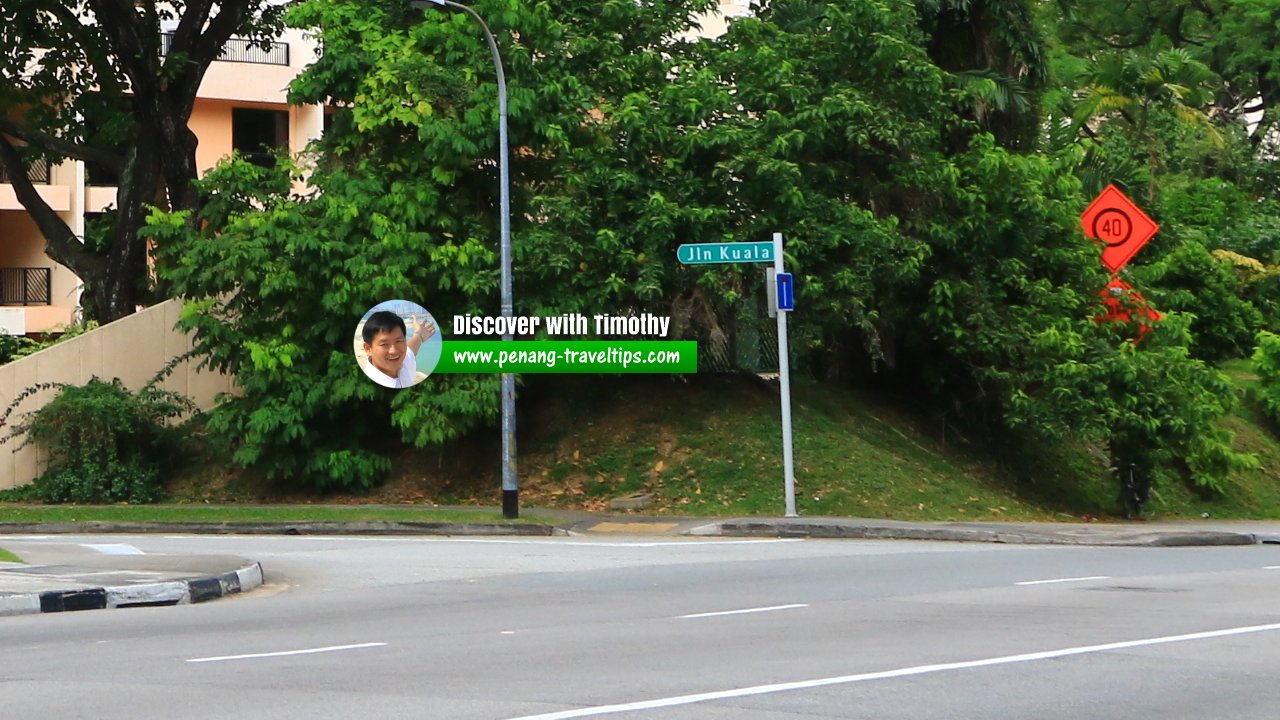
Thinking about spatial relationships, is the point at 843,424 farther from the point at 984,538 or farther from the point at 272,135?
the point at 272,135

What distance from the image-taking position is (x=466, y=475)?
1053 inches

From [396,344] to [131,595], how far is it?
11.6 meters

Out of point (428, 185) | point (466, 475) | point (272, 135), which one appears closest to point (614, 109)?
point (428, 185)

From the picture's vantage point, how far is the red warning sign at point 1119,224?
83.2ft

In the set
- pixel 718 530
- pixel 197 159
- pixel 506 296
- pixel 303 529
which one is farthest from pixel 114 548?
pixel 197 159

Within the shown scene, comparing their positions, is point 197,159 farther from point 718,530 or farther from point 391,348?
point 718,530

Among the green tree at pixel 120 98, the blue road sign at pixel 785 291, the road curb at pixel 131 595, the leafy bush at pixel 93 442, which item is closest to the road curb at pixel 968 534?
the blue road sign at pixel 785 291

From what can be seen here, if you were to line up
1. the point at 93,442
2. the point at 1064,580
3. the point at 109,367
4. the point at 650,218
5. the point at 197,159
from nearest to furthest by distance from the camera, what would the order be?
the point at 1064,580 < the point at 650,218 < the point at 93,442 < the point at 109,367 < the point at 197,159

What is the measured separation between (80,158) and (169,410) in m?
6.85

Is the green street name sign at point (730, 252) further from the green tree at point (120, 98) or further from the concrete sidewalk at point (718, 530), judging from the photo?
the green tree at point (120, 98)

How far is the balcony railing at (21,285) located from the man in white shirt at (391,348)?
2038 cm

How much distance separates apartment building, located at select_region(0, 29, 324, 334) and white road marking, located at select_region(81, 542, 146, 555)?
21.1 metres

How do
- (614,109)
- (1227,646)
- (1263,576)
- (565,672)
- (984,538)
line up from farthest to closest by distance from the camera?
(614,109), (984,538), (1263,576), (1227,646), (565,672)

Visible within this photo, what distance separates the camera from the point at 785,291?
899 inches
